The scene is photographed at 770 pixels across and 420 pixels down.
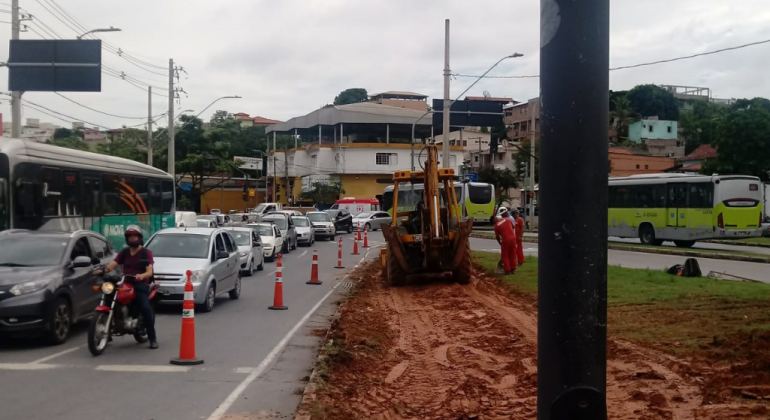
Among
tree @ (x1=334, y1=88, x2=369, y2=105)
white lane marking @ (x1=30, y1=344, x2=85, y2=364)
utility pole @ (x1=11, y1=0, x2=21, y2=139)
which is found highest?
tree @ (x1=334, y1=88, x2=369, y2=105)

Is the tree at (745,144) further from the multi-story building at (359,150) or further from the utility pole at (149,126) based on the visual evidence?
the utility pole at (149,126)

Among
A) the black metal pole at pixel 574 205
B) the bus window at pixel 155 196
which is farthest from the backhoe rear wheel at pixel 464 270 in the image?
the black metal pole at pixel 574 205

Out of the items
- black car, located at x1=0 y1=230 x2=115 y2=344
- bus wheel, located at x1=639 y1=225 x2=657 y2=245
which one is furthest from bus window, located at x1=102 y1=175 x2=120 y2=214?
bus wheel, located at x1=639 y1=225 x2=657 y2=245

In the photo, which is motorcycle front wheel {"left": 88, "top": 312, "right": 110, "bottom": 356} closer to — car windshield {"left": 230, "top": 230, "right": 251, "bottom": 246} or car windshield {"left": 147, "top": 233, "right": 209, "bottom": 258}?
car windshield {"left": 147, "top": 233, "right": 209, "bottom": 258}

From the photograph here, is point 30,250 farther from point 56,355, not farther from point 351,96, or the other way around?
point 351,96

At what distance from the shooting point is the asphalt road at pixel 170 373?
7.41 m

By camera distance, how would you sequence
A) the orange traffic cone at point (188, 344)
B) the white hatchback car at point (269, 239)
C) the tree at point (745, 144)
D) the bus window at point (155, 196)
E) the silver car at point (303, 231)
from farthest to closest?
1. the tree at point (745, 144)
2. the silver car at point (303, 231)
3. the white hatchback car at point (269, 239)
4. the bus window at point (155, 196)
5. the orange traffic cone at point (188, 344)

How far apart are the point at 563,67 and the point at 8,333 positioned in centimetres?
1008

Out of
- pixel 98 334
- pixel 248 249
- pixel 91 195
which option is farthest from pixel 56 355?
pixel 248 249

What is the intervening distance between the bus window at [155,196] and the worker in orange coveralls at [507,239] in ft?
40.3

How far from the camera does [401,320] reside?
536 inches

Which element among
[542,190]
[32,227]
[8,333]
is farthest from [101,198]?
[542,190]

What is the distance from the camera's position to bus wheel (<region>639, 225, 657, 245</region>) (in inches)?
1373

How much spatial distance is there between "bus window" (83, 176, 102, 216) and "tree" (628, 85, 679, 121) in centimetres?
9014
